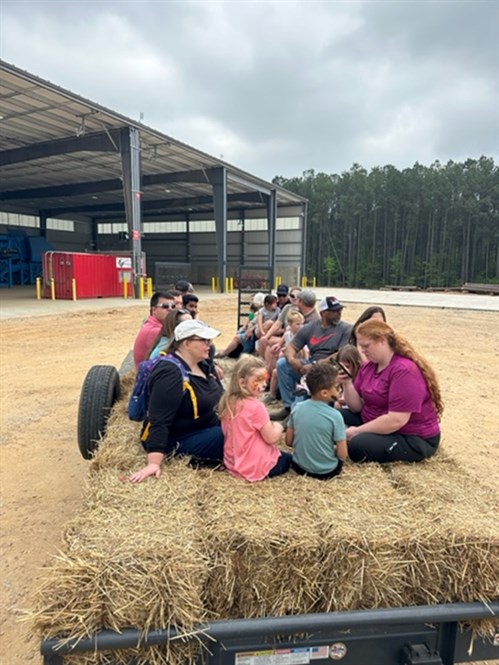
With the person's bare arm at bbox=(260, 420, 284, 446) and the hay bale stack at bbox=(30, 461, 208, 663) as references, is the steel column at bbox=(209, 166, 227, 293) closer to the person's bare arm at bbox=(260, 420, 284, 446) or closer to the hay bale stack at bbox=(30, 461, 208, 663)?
the person's bare arm at bbox=(260, 420, 284, 446)

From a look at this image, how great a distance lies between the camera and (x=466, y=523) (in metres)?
1.71

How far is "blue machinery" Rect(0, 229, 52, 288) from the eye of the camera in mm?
26203

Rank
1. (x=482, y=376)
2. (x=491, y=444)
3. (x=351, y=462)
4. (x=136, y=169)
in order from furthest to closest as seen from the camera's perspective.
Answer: (x=136, y=169)
(x=482, y=376)
(x=491, y=444)
(x=351, y=462)

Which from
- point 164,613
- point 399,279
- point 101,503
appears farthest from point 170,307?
point 399,279

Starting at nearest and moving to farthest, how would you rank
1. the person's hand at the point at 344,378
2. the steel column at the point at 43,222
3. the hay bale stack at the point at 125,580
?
the hay bale stack at the point at 125,580 < the person's hand at the point at 344,378 < the steel column at the point at 43,222

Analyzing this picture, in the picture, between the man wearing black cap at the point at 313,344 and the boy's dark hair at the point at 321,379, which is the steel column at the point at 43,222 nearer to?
the man wearing black cap at the point at 313,344

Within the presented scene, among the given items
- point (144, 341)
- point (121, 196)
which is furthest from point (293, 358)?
point (121, 196)

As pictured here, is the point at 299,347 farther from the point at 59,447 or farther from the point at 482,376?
the point at 482,376

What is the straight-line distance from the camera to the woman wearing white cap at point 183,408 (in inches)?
87.9

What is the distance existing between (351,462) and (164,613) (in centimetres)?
135

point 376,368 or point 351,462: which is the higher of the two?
point 376,368

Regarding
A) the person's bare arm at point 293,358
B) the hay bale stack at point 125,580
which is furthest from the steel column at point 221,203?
→ the hay bale stack at point 125,580

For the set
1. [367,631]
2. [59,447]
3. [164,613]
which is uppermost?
[164,613]

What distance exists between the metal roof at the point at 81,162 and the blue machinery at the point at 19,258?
126 inches
